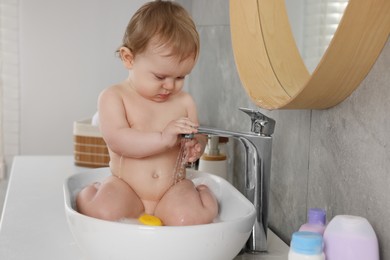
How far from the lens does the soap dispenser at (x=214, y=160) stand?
4.93 feet

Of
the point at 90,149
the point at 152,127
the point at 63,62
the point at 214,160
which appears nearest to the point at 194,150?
the point at 152,127

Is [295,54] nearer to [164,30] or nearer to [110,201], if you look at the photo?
[164,30]

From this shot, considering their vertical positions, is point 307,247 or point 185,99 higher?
point 185,99

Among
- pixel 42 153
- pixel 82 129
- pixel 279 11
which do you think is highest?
pixel 279 11

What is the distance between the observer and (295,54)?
3.68ft

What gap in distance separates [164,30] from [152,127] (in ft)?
0.56

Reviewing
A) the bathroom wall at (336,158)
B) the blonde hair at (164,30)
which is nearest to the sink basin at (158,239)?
the bathroom wall at (336,158)

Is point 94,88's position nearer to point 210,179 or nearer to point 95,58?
point 95,58

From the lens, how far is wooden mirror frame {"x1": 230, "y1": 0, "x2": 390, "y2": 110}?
0.81 metres

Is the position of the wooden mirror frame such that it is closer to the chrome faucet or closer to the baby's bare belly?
the chrome faucet

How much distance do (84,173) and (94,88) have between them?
71.1 inches

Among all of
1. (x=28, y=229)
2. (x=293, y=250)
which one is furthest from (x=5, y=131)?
(x=293, y=250)

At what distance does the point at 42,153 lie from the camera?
2.97 meters

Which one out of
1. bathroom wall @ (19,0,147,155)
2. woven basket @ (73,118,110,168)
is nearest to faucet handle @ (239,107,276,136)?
woven basket @ (73,118,110,168)
